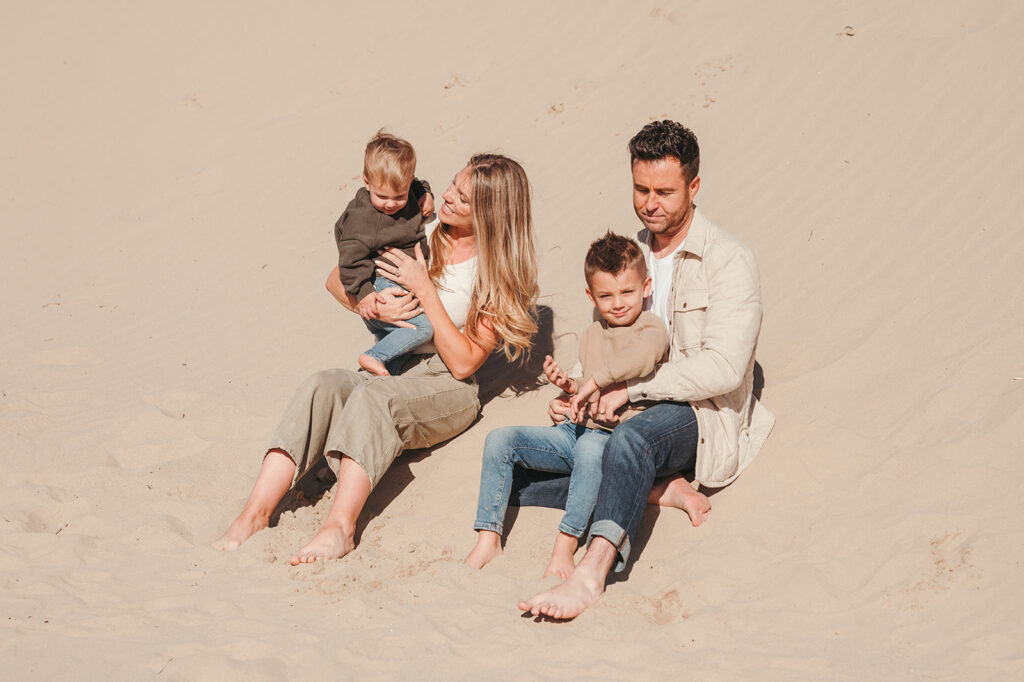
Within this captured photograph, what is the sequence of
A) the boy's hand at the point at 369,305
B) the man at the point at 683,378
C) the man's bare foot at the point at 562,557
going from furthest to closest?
1. the boy's hand at the point at 369,305
2. the man's bare foot at the point at 562,557
3. the man at the point at 683,378

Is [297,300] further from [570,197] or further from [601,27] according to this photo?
[601,27]

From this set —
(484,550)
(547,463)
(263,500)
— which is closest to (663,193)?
(547,463)

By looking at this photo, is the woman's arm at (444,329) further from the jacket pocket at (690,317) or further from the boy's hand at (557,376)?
the jacket pocket at (690,317)

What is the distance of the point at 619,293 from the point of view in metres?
3.98

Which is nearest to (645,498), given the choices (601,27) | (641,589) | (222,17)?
(641,589)

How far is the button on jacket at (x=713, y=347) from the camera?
3885 millimetres

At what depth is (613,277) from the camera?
13.0 feet

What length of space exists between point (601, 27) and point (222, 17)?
189 inches

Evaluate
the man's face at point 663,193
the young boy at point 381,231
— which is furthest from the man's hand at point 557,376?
the young boy at point 381,231

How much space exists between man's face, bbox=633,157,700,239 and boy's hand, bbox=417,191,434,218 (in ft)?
4.04

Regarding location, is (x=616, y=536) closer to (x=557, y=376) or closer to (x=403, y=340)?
(x=557, y=376)

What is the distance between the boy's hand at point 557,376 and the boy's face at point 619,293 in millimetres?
310

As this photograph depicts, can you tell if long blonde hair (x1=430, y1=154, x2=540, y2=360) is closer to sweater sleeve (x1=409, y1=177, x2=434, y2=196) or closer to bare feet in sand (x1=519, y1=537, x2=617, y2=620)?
sweater sleeve (x1=409, y1=177, x2=434, y2=196)

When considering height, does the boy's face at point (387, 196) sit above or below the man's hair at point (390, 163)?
below
